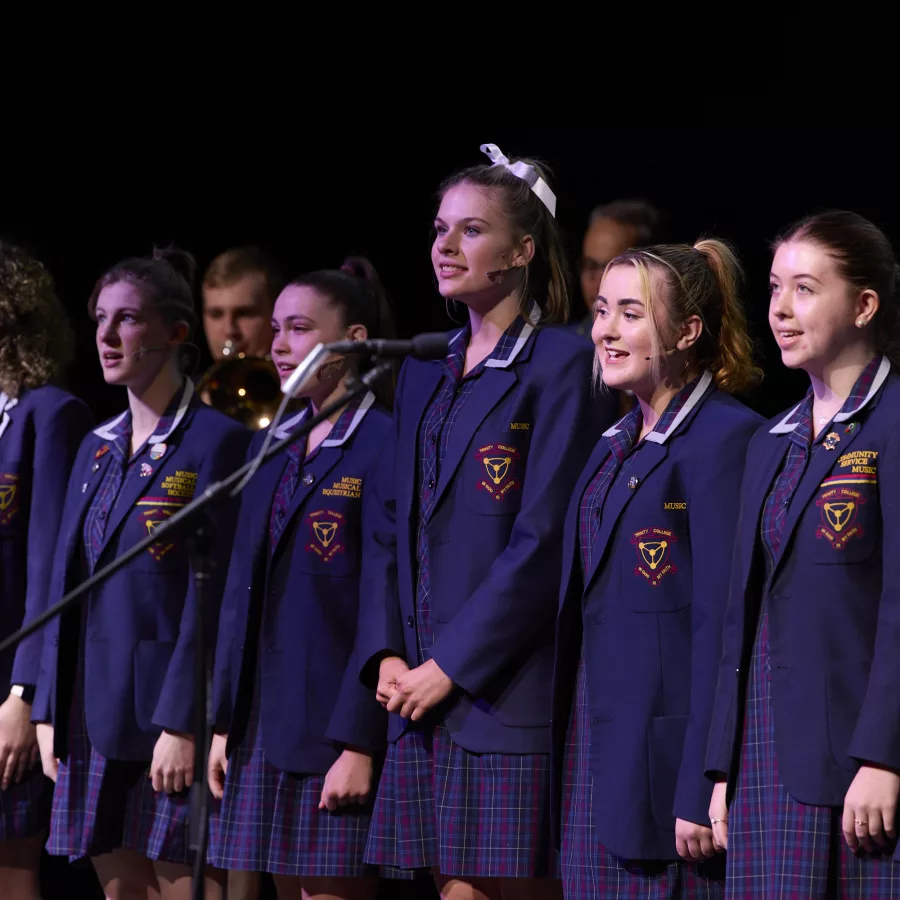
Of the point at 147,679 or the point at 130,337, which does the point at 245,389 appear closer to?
the point at 130,337

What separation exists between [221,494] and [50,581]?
6.34 feet

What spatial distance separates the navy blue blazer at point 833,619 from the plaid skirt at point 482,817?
0.46 m

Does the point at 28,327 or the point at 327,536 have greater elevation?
the point at 28,327

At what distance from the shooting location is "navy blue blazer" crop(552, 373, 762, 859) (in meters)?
2.73

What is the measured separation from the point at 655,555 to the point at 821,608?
40 centimetres

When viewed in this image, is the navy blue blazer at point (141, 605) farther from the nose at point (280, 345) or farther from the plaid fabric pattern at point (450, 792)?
the plaid fabric pattern at point (450, 792)

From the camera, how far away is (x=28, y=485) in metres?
4.19

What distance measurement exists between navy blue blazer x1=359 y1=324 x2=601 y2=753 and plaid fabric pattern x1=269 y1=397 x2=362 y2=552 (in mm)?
282

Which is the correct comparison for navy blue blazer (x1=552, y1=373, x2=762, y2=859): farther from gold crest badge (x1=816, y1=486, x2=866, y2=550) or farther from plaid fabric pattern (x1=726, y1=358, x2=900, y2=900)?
gold crest badge (x1=816, y1=486, x2=866, y2=550)

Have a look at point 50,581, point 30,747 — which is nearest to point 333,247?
point 50,581

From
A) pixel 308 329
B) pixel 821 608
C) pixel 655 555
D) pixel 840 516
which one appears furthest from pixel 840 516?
pixel 308 329

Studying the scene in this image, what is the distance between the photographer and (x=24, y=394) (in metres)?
4.24

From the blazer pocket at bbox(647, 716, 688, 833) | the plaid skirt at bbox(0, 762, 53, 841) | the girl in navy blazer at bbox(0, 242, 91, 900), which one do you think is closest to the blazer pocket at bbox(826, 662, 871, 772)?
the blazer pocket at bbox(647, 716, 688, 833)

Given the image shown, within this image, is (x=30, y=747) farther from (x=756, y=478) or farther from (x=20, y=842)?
(x=756, y=478)
